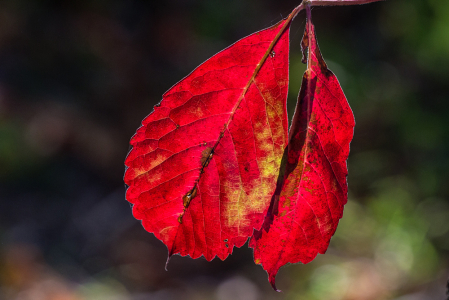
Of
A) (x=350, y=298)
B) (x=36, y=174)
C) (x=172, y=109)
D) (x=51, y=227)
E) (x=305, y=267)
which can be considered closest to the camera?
(x=172, y=109)

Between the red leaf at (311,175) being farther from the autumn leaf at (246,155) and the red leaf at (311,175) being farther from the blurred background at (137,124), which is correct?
the blurred background at (137,124)

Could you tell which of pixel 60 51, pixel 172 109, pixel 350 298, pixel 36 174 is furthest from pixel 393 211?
pixel 60 51

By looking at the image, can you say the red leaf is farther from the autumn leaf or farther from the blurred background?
the blurred background

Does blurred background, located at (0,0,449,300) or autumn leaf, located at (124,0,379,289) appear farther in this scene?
blurred background, located at (0,0,449,300)

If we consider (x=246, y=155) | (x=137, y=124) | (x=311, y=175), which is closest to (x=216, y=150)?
(x=246, y=155)

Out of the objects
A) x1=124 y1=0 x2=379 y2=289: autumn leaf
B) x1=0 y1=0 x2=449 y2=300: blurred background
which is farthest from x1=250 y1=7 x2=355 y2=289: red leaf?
x1=0 y1=0 x2=449 y2=300: blurred background

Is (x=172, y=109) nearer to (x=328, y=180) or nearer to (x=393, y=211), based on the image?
(x=328, y=180)
